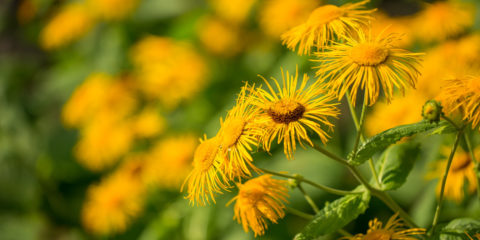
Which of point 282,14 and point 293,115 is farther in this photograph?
point 282,14

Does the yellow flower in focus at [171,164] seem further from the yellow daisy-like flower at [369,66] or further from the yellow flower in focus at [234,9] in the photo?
the yellow daisy-like flower at [369,66]

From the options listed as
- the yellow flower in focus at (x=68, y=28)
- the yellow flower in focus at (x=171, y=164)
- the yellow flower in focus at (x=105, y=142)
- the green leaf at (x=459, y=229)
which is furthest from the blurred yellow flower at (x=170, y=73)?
the green leaf at (x=459, y=229)

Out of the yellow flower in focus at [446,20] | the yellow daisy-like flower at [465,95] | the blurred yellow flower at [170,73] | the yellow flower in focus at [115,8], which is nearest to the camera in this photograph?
the yellow daisy-like flower at [465,95]

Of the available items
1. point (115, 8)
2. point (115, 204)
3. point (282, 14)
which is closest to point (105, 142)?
point (115, 204)

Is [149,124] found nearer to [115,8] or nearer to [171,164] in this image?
[171,164]

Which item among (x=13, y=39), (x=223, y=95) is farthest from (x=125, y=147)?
(x=13, y=39)

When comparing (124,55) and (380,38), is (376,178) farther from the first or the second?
(124,55)

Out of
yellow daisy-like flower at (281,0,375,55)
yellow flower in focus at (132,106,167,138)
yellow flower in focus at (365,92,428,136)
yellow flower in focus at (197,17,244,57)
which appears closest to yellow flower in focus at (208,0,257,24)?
yellow flower in focus at (197,17,244,57)
